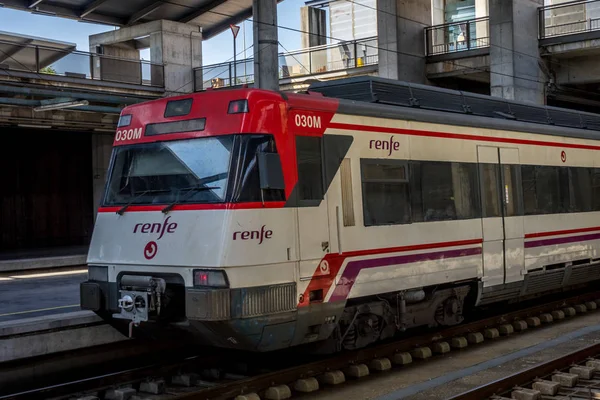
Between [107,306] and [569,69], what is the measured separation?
68.7 ft

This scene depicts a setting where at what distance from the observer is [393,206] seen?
9.48m

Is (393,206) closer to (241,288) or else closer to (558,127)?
(241,288)

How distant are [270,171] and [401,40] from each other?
18.0m

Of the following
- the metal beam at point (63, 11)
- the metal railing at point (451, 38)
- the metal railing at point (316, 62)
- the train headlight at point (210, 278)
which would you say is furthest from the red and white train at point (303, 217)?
the metal beam at point (63, 11)

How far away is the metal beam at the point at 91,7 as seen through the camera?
2729 centimetres

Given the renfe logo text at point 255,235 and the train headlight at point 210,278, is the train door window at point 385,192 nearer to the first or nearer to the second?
the renfe logo text at point 255,235

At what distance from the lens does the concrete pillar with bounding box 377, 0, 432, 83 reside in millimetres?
24591

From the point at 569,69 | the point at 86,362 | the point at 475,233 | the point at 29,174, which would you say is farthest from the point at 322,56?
the point at 86,362

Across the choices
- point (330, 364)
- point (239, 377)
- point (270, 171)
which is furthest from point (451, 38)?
point (239, 377)

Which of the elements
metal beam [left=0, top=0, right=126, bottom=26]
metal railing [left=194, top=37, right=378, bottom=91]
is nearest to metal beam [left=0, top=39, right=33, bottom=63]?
metal beam [left=0, top=0, right=126, bottom=26]

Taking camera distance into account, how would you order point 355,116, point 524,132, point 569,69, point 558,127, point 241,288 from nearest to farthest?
point 241,288 → point 355,116 → point 524,132 → point 558,127 → point 569,69

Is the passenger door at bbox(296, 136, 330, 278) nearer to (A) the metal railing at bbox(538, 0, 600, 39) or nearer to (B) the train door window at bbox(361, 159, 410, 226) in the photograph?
(B) the train door window at bbox(361, 159, 410, 226)

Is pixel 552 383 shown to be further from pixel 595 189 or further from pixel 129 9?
pixel 129 9

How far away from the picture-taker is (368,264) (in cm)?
900
